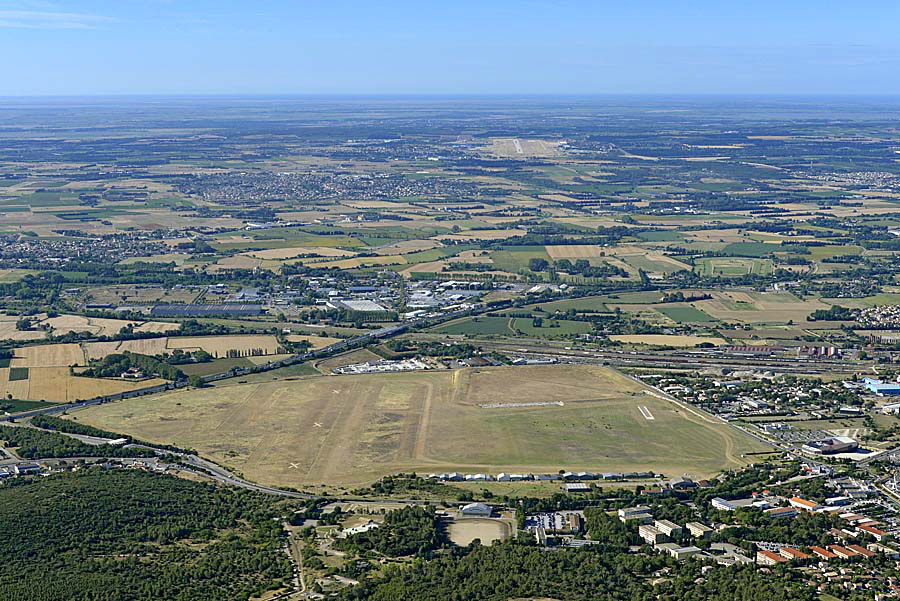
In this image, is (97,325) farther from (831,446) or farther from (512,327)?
(831,446)

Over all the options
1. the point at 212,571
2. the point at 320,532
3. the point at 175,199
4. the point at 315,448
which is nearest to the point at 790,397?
the point at 315,448

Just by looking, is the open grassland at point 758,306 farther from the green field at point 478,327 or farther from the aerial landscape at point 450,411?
the green field at point 478,327

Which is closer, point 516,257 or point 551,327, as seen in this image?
point 551,327

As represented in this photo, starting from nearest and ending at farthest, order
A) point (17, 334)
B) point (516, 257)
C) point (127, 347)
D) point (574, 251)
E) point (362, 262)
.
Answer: point (127, 347) → point (17, 334) → point (362, 262) → point (516, 257) → point (574, 251)

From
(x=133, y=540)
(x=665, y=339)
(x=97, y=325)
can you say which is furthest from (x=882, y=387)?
(x=97, y=325)

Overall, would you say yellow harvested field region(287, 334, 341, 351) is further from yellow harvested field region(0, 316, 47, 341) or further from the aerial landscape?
yellow harvested field region(0, 316, 47, 341)

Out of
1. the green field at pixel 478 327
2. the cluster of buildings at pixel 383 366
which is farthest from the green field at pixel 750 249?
the cluster of buildings at pixel 383 366

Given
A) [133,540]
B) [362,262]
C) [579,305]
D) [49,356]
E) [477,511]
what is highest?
[133,540]

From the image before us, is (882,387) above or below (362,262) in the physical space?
above
